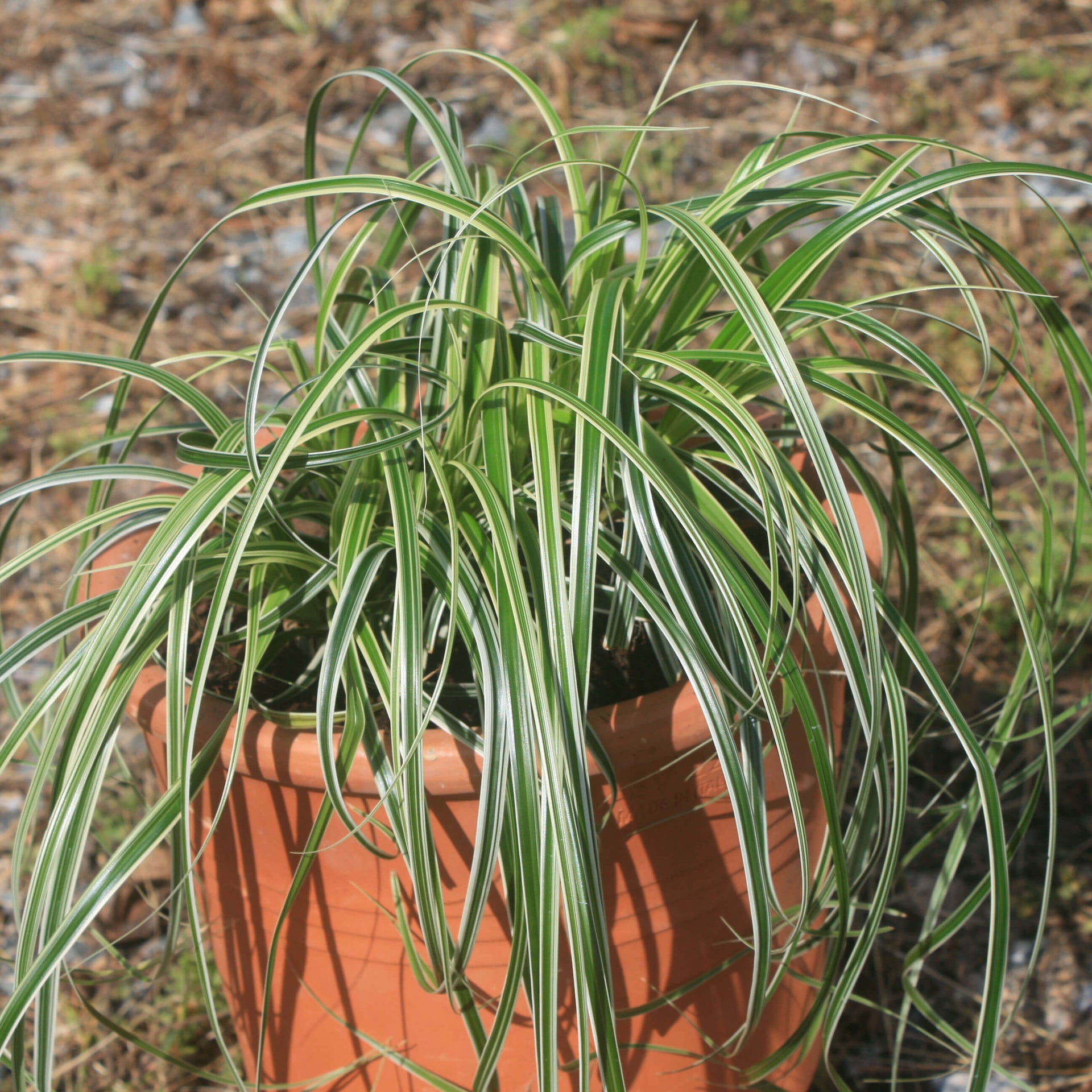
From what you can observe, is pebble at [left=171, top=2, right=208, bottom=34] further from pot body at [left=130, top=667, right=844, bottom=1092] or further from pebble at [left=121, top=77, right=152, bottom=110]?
pot body at [left=130, top=667, right=844, bottom=1092]

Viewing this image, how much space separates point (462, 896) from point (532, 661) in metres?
0.25

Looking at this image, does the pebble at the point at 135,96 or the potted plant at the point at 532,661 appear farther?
the pebble at the point at 135,96

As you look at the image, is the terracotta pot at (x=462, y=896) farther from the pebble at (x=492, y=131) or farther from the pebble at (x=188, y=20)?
the pebble at (x=188, y=20)

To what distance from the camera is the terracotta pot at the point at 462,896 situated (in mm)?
807

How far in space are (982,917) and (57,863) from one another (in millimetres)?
1155

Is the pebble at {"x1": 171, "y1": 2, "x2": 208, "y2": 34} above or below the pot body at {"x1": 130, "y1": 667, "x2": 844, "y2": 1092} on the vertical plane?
above

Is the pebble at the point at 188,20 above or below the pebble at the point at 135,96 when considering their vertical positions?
above

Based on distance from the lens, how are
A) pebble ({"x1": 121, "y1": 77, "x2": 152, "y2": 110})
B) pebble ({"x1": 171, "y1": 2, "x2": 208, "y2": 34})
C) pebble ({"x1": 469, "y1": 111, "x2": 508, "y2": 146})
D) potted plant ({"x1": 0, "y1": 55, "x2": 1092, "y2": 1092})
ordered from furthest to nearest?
pebble ({"x1": 171, "y1": 2, "x2": 208, "y2": 34}), pebble ({"x1": 121, "y1": 77, "x2": 152, "y2": 110}), pebble ({"x1": 469, "y1": 111, "x2": 508, "y2": 146}), potted plant ({"x1": 0, "y1": 55, "x2": 1092, "y2": 1092})

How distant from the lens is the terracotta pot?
81 cm

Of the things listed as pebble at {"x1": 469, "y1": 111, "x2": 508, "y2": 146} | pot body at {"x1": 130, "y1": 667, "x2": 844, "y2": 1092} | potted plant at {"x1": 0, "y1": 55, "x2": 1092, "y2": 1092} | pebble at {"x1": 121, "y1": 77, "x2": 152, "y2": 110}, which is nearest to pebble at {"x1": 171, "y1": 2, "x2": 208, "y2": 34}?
pebble at {"x1": 121, "y1": 77, "x2": 152, "y2": 110}

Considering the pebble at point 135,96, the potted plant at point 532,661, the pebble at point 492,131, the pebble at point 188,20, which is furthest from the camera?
the pebble at point 188,20

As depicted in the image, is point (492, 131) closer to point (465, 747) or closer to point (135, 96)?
point (135, 96)

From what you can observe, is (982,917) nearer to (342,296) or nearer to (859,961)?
(859,961)

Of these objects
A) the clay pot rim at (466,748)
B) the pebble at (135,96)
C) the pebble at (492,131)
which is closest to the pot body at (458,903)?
the clay pot rim at (466,748)
